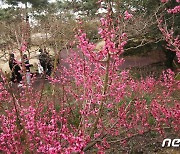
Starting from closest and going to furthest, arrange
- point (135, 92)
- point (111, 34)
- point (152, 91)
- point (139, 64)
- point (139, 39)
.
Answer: point (111, 34) → point (135, 92) → point (152, 91) → point (139, 39) → point (139, 64)

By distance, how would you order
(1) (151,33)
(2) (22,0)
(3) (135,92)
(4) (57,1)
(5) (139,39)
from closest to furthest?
1. (3) (135,92)
2. (1) (151,33)
3. (5) (139,39)
4. (2) (22,0)
5. (4) (57,1)

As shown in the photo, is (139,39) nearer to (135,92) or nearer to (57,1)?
(135,92)

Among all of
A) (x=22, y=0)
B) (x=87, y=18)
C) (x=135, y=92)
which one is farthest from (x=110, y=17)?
(x=22, y=0)

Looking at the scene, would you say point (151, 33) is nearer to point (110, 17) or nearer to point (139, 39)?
point (139, 39)

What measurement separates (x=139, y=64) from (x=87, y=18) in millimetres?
4824

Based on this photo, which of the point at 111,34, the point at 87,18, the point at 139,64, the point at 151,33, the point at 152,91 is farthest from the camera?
the point at 87,18

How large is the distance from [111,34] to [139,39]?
1117 centimetres

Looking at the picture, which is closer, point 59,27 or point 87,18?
point 59,27

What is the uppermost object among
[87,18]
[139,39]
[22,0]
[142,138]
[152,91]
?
[22,0]

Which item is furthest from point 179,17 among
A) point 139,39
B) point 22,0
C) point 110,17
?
point 22,0

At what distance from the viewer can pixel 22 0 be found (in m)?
19.8

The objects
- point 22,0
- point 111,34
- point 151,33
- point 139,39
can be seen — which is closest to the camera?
point 111,34

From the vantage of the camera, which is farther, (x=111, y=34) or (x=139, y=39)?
(x=139, y=39)

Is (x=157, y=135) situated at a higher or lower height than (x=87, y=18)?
lower
